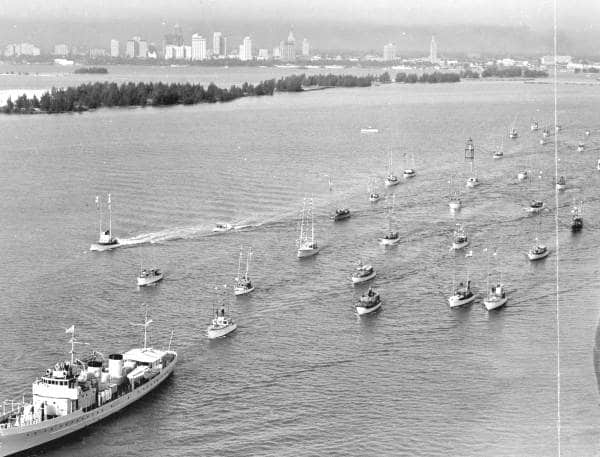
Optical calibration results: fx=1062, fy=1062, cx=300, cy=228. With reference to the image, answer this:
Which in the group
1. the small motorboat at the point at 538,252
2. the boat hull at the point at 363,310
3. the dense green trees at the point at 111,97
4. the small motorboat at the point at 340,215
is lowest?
the boat hull at the point at 363,310

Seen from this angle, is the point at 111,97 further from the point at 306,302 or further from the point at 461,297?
the point at 461,297

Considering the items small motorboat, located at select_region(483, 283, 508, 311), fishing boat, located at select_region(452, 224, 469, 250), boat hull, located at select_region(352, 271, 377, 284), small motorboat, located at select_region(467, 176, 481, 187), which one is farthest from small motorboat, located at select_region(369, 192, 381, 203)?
small motorboat, located at select_region(483, 283, 508, 311)

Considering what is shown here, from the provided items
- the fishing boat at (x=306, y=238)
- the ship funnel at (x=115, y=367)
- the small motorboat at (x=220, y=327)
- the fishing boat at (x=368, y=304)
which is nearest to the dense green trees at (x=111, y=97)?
the fishing boat at (x=306, y=238)

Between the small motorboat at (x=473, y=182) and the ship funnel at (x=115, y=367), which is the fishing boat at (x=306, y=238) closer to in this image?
the small motorboat at (x=473, y=182)

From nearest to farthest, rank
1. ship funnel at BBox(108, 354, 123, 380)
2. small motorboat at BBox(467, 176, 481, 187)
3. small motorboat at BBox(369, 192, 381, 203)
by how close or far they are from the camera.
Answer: ship funnel at BBox(108, 354, 123, 380)
small motorboat at BBox(369, 192, 381, 203)
small motorboat at BBox(467, 176, 481, 187)

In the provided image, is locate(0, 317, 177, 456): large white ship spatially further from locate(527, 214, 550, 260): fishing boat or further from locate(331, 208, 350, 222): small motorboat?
locate(331, 208, 350, 222): small motorboat

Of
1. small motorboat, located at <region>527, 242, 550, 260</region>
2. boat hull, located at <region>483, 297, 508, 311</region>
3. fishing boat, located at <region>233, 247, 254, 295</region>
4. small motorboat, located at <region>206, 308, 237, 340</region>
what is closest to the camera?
small motorboat, located at <region>206, 308, 237, 340</region>

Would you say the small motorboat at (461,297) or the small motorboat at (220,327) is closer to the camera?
the small motorboat at (220,327)
